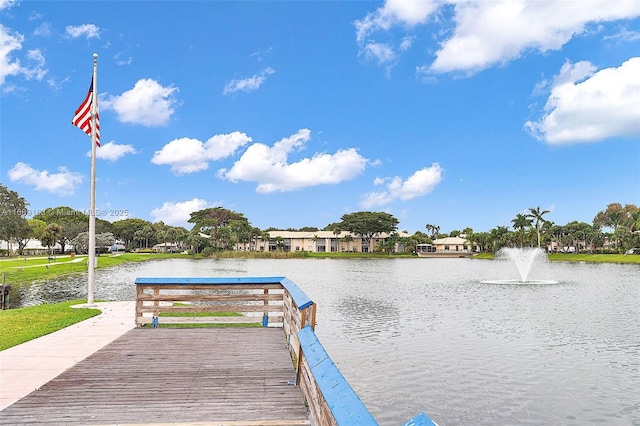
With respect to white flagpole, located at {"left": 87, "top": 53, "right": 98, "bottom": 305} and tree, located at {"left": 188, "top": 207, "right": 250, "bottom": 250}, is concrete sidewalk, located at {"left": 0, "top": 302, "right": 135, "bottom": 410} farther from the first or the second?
tree, located at {"left": 188, "top": 207, "right": 250, "bottom": 250}

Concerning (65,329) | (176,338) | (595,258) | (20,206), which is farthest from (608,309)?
(20,206)

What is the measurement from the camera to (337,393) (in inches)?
132

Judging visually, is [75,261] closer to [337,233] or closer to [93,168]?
[93,168]

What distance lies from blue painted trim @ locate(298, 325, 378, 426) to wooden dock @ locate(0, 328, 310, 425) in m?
1.44

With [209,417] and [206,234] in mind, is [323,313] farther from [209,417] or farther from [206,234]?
[206,234]

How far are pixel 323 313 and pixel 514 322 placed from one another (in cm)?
754

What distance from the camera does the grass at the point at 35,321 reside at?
1117 centimetres

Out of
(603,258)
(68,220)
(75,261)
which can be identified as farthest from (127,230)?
(603,258)

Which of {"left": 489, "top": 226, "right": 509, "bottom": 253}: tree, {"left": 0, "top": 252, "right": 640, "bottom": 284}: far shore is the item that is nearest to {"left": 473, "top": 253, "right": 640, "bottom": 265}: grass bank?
{"left": 0, "top": 252, "right": 640, "bottom": 284}: far shore

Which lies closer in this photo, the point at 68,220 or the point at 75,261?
the point at 75,261

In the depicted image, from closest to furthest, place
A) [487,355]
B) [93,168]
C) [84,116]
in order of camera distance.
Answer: [487,355] → [84,116] → [93,168]

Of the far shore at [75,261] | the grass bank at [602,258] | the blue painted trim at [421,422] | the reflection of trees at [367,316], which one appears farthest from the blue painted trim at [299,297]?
the grass bank at [602,258]

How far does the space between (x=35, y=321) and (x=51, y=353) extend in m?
5.36

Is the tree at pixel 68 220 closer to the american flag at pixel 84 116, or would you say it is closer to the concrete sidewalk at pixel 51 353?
the american flag at pixel 84 116
